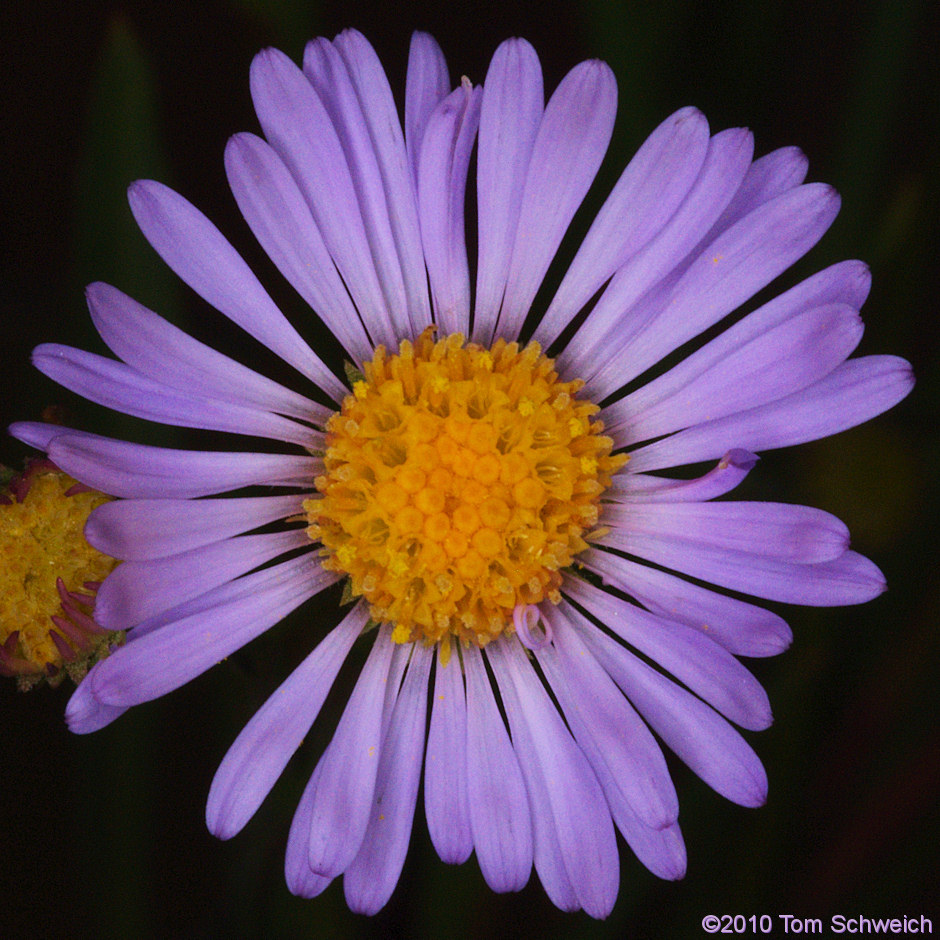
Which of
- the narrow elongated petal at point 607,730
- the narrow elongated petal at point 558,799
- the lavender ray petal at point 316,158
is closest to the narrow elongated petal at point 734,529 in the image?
the narrow elongated petal at point 607,730

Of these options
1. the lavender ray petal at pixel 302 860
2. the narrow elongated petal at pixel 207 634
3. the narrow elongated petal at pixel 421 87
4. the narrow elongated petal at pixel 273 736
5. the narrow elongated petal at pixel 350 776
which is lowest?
the lavender ray petal at pixel 302 860

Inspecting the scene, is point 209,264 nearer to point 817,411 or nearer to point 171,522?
point 171,522

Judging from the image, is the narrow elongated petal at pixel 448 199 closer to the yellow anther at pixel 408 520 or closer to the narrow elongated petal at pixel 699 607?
the yellow anther at pixel 408 520

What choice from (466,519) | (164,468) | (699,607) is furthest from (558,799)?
(164,468)

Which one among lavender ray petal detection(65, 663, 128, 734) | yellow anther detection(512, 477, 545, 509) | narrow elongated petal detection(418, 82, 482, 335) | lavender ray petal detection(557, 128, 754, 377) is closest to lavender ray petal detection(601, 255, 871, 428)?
lavender ray petal detection(557, 128, 754, 377)

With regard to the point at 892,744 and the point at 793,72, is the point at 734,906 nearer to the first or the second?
the point at 892,744

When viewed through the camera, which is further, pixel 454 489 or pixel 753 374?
pixel 454 489

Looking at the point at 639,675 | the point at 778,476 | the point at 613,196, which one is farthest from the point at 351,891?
the point at 778,476
